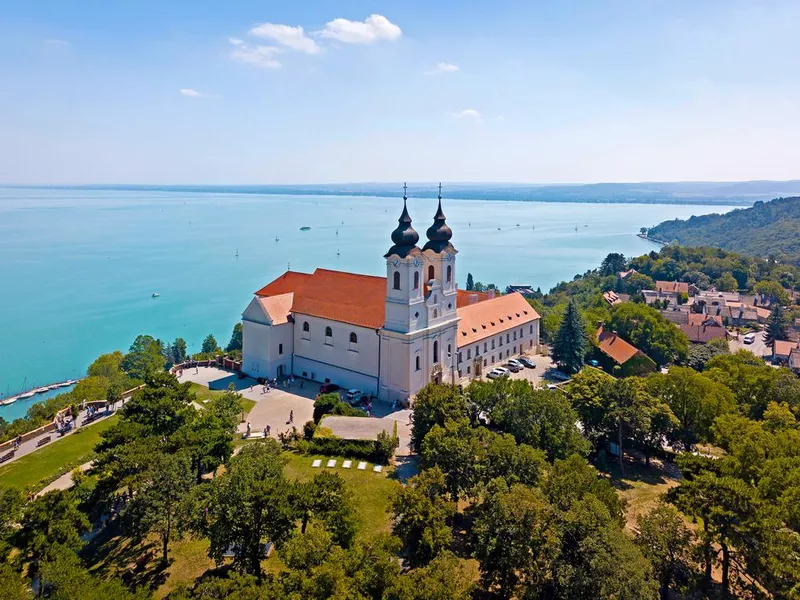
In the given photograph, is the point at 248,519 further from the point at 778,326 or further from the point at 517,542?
the point at 778,326

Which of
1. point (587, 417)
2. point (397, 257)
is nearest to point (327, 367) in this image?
point (397, 257)

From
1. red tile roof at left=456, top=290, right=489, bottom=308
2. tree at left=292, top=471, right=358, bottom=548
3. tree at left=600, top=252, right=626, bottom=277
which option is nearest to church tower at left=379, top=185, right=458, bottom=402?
red tile roof at left=456, top=290, right=489, bottom=308

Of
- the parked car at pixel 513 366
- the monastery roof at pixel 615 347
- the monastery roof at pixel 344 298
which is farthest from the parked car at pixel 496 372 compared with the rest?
the monastery roof at pixel 344 298

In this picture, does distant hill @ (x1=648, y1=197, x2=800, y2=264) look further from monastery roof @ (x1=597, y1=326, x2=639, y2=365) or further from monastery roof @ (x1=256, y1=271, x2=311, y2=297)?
monastery roof @ (x1=256, y1=271, x2=311, y2=297)

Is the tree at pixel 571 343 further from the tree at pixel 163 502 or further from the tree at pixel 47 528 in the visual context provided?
the tree at pixel 47 528

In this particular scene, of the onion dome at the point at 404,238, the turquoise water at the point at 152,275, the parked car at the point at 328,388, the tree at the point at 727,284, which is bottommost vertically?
the turquoise water at the point at 152,275

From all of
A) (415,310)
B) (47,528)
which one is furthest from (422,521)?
(415,310)
